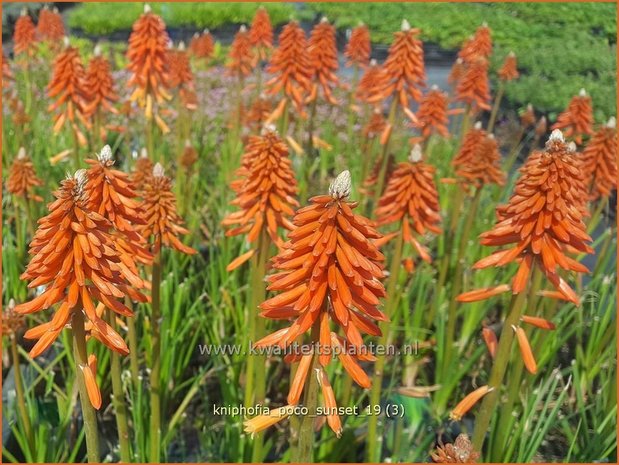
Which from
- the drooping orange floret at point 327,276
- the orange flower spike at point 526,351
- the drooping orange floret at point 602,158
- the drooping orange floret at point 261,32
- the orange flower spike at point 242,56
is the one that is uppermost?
the drooping orange floret at point 261,32

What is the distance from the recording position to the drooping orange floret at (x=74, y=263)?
5.94 feet

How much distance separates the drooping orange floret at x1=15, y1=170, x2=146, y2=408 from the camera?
5.94ft

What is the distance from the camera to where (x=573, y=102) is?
4.77 m

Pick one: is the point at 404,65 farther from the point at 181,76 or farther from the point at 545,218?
the point at 181,76

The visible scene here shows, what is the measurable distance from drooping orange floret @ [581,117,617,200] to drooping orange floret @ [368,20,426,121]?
1.11 m

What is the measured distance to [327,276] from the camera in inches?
74.7

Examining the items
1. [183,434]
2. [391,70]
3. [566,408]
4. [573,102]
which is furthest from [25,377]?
[573,102]

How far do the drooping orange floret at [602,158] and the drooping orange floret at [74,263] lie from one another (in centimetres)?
316

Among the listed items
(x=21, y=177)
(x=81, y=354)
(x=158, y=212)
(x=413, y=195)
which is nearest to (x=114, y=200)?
(x=158, y=212)

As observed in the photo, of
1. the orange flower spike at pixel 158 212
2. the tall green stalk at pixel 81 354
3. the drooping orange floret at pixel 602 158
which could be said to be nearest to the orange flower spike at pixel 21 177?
the orange flower spike at pixel 158 212

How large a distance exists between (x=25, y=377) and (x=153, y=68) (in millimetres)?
2222

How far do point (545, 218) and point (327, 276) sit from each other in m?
0.93

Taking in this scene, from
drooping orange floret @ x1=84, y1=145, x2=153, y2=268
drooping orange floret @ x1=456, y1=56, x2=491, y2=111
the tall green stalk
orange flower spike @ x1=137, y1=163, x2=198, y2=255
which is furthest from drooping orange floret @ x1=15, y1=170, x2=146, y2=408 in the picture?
drooping orange floret @ x1=456, y1=56, x2=491, y2=111

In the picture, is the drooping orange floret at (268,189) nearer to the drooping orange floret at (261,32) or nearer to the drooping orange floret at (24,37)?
the drooping orange floret at (261,32)
